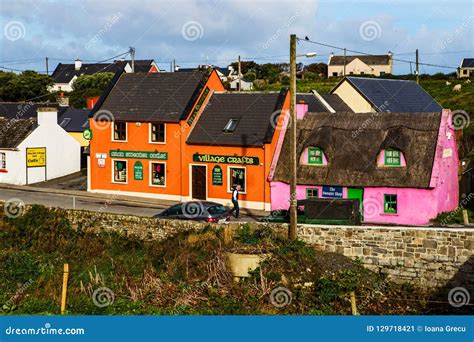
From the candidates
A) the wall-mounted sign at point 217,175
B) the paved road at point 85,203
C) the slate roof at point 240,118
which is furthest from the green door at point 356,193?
the wall-mounted sign at point 217,175

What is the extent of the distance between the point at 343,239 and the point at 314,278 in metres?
2.46

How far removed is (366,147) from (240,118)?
8230mm

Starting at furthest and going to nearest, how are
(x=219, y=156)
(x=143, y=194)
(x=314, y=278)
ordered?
(x=143, y=194)
(x=219, y=156)
(x=314, y=278)

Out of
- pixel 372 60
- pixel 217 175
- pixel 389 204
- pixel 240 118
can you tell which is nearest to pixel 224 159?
pixel 217 175

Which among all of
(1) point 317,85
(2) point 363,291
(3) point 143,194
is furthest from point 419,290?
(1) point 317,85

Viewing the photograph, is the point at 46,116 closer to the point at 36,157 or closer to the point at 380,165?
the point at 36,157

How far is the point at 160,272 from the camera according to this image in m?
25.1

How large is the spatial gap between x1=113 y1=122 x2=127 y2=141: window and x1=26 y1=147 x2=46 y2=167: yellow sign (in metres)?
6.14

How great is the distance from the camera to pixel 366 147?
3472cm

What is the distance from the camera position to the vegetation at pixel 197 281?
73.3 ft

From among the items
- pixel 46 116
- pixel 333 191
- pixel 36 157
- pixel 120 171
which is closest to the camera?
pixel 333 191

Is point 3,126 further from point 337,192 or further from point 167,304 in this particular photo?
point 167,304

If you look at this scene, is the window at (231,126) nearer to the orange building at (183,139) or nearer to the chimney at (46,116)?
the orange building at (183,139)

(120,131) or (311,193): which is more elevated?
(120,131)
